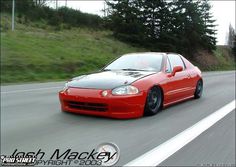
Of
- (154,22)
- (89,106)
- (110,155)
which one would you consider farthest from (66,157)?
(154,22)

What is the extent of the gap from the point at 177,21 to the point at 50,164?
43.0 m

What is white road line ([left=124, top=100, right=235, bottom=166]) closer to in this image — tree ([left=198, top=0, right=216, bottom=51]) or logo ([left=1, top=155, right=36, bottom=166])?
logo ([left=1, top=155, right=36, bottom=166])

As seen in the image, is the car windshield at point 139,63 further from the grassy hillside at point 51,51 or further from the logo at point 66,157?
the grassy hillside at point 51,51

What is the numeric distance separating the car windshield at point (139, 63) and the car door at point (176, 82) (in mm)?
259

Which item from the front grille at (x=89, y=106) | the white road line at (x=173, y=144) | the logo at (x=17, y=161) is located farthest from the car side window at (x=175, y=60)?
the logo at (x=17, y=161)

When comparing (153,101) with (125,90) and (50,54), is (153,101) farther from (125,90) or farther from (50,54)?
(50,54)

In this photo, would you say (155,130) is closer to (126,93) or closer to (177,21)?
(126,93)

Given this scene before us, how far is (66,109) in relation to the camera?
7305mm

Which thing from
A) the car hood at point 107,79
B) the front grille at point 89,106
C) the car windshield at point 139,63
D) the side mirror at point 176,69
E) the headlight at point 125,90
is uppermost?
the car windshield at point 139,63

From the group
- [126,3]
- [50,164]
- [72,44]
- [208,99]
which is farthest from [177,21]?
[50,164]

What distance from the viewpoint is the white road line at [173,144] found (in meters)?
4.45

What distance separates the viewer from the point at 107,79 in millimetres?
7145

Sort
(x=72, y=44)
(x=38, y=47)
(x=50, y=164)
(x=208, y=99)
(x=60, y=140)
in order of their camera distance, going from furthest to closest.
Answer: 1. (x=72, y=44)
2. (x=38, y=47)
3. (x=208, y=99)
4. (x=60, y=140)
5. (x=50, y=164)

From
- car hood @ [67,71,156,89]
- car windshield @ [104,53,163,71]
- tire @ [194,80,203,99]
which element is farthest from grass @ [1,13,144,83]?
car hood @ [67,71,156,89]
